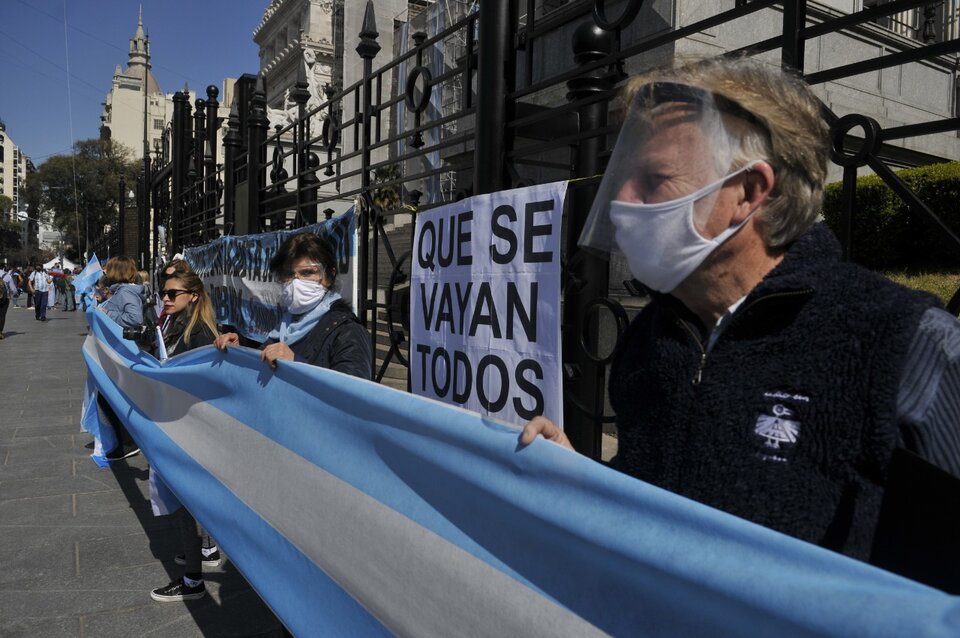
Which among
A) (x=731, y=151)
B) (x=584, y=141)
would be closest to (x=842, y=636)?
(x=731, y=151)

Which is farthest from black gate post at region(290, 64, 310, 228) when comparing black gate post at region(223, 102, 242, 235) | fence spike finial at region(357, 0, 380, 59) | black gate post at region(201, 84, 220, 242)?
black gate post at region(201, 84, 220, 242)

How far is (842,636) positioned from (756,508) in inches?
12.9

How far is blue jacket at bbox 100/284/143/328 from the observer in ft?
27.4

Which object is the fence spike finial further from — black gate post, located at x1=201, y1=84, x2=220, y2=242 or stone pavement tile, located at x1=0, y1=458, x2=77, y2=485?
black gate post, located at x1=201, y1=84, x2=220, y2=242

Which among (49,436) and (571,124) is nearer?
(571,124)

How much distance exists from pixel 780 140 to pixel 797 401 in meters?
0.47

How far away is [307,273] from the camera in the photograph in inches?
144

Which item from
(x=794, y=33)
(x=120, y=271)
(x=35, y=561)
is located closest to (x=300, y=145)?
(x=120, y=271)

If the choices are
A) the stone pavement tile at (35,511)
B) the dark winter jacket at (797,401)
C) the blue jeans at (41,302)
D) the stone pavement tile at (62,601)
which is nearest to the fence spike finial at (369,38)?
the stone pavement tile at (62,601)

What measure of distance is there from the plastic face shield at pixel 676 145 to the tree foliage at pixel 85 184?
2379 inches

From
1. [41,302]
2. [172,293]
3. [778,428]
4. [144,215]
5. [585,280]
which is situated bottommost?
[41,302]

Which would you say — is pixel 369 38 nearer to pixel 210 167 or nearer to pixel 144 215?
pixel 210 167

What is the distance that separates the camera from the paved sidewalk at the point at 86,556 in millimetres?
3801

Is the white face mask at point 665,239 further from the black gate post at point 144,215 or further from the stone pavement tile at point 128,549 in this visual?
the black gate post at point 144,215
